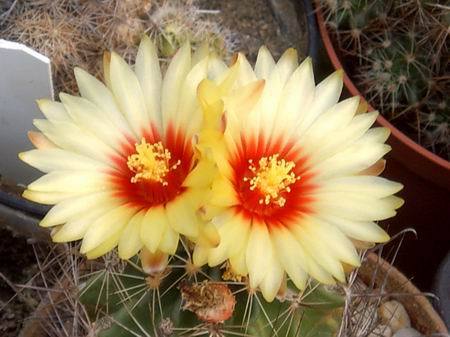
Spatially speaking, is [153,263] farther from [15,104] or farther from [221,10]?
[221,10]

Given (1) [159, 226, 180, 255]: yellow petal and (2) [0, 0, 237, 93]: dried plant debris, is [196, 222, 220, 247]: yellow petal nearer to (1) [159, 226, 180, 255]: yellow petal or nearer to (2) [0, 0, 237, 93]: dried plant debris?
(1) [159, 226, 180, 255]: yellow petal

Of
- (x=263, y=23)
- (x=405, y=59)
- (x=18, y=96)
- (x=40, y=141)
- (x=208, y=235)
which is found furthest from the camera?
(x=263, y=23)

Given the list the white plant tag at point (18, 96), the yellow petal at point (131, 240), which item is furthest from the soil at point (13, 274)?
the yellow petal at point (131, 240)

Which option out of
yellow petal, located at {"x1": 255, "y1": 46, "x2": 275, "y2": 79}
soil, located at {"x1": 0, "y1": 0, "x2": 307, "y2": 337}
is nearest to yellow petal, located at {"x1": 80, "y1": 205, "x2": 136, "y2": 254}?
yellow petal, located at {"x1": 255, "y1": 46, "x2": 275, "y2": 79}

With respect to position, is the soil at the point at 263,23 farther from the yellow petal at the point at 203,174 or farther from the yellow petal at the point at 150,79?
the yellow petal at the point at 203,174

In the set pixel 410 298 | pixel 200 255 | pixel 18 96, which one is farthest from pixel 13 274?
pixel 200 255

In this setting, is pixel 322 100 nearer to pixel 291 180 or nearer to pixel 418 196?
pixel 291 180

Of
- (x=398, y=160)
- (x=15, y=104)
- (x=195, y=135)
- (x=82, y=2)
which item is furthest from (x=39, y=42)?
(x=195, y=135)
